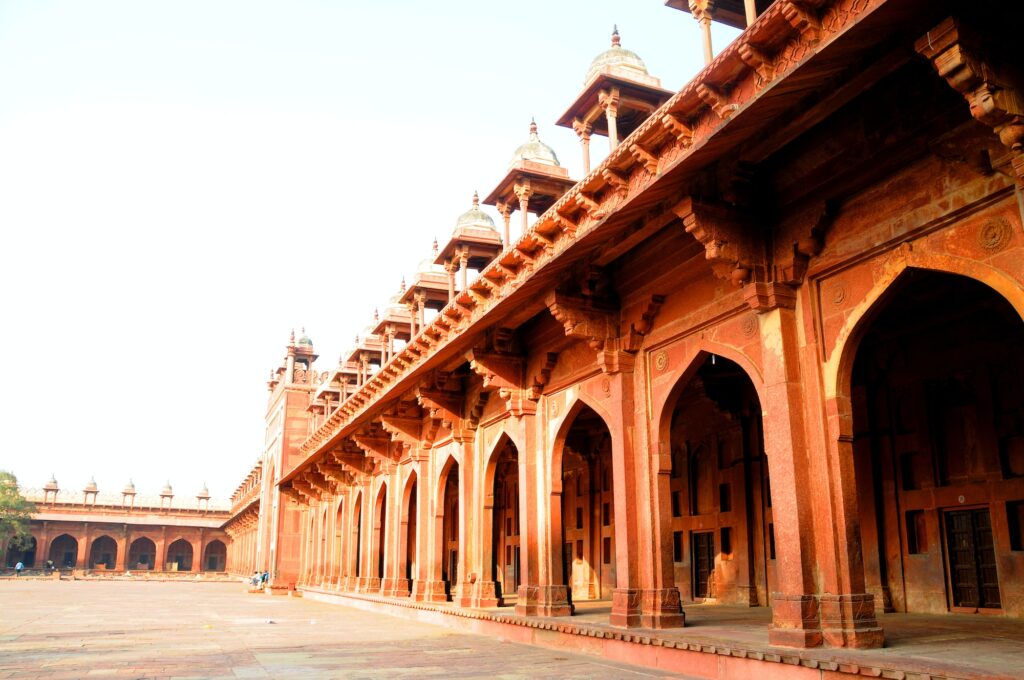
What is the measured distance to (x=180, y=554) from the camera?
270ft

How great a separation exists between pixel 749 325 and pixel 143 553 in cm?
8261

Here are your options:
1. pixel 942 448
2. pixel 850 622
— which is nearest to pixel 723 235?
pixel 850 622

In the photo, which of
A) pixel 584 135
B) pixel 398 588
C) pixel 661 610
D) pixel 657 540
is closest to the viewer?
pixel 661 610

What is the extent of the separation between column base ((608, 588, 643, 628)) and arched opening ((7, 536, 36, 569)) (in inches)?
2824

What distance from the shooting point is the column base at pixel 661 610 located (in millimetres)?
10969

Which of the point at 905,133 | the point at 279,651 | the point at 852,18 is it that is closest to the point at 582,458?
the point at 279,651

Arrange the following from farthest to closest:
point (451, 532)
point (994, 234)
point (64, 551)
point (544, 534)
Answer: point (64, 551) → point (451, 532) → point (544, 534) → point (994, 234)

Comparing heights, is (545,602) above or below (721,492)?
below

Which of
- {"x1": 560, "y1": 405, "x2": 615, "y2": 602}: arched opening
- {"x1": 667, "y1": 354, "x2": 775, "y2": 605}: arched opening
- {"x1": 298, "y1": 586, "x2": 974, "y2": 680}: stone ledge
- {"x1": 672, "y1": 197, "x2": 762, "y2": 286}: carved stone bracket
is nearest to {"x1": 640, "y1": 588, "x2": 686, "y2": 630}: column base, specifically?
{"x1": 298, "y1": 586, "x2": 974, "y2": 680}: stone ledge

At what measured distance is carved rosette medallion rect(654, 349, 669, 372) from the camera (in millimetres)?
11648

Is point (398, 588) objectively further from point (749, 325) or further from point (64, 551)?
point (64, 551)

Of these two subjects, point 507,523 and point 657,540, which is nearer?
point 657,540

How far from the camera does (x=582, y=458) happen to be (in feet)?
71.7

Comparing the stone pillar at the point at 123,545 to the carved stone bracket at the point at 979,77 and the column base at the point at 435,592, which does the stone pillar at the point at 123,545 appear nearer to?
the column base at the point at 435,592
